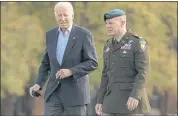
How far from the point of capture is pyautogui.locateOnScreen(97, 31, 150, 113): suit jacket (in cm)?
533

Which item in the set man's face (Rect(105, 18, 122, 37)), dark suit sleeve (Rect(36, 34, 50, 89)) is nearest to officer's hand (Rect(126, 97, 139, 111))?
man's face (Rect(105, 18, 122, 37))

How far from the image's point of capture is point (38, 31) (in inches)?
631

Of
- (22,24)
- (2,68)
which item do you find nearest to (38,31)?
(22,24)

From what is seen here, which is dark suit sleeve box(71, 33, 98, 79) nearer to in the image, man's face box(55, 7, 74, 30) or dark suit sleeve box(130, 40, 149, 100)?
man's face box(55, 7, 74, 30)

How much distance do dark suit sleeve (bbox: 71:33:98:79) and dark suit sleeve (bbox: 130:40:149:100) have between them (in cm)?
74

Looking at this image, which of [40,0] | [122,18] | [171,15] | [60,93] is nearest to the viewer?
[122,18]

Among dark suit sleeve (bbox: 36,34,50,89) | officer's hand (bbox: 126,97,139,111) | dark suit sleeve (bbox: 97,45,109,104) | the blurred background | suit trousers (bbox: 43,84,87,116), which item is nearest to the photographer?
officer's hand (bbox: 126,97,139,111)

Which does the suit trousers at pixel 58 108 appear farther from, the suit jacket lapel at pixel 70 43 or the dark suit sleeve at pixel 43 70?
the suit jacket lapel at pixel 70 43

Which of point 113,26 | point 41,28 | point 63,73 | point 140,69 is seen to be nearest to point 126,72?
point 140,69

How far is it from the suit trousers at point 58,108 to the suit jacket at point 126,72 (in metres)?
0.53

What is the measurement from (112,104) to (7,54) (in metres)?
11.1

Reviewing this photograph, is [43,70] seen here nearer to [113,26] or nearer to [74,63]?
[74,63]

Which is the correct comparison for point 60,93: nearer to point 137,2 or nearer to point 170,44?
point 137,2

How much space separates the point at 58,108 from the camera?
19.8ft
